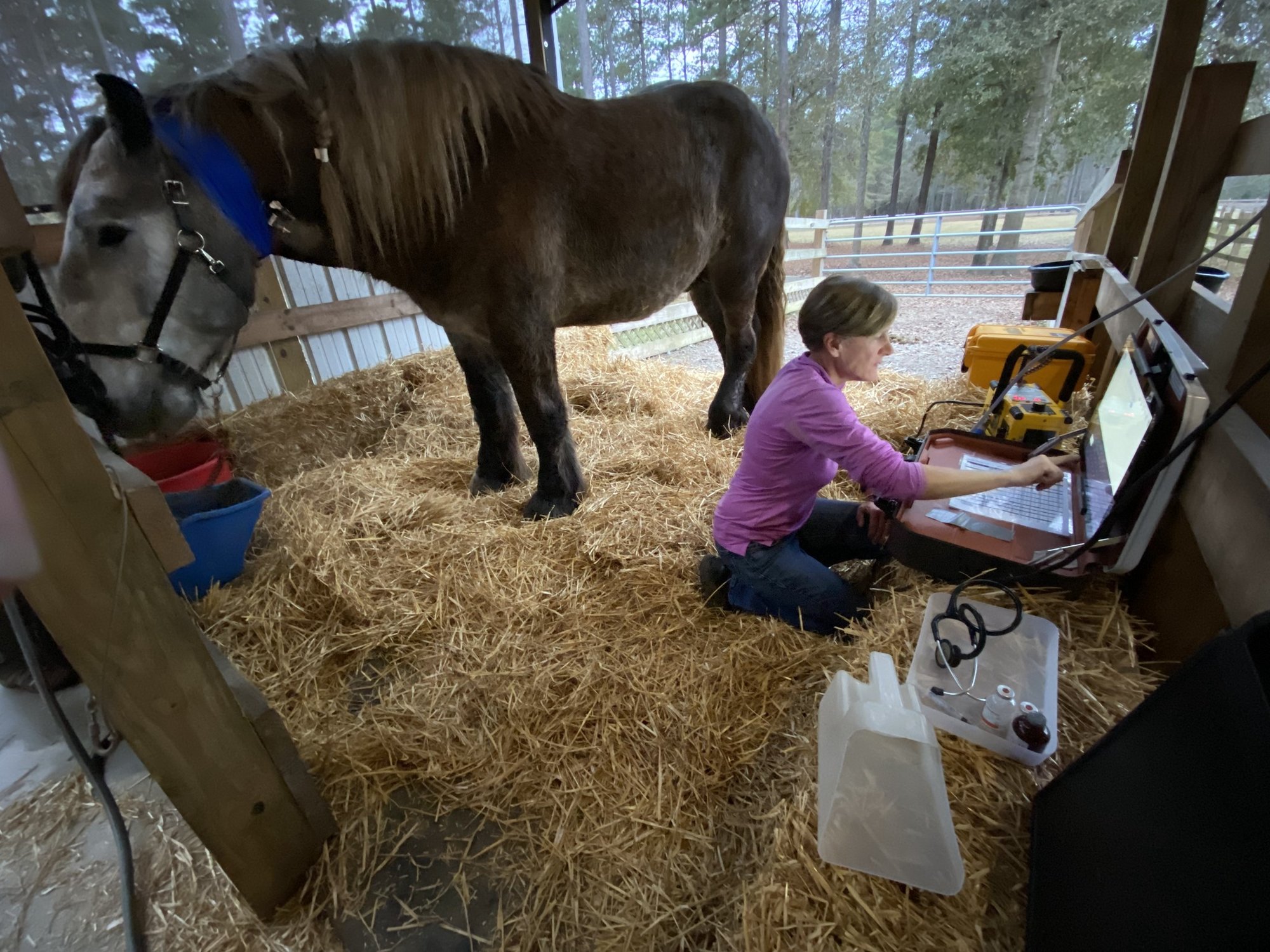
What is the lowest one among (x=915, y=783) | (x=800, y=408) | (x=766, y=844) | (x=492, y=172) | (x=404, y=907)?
(x=404, y=907)

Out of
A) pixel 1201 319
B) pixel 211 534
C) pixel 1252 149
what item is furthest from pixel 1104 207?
pixel 211 534

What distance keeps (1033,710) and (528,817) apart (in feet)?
3.39

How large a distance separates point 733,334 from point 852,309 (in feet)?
5.45

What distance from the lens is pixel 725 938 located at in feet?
2.74

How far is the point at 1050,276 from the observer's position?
333 centimetres

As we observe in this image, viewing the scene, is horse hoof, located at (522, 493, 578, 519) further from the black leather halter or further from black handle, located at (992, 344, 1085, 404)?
black handle, located at (992, 344, 1085, 404)

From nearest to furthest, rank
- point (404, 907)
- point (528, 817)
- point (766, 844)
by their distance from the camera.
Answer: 1. point (766, 844)
2. point (404, 907)
3. point (528, 817)

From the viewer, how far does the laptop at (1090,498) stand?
1011 mm

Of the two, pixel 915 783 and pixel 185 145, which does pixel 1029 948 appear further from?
pixel 185 145

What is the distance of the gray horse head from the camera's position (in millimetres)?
1342

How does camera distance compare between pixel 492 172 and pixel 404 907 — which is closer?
pixel 404 907

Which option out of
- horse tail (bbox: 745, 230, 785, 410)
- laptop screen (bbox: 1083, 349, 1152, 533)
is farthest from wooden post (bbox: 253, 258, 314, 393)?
laptop screen (bbox: 1083, 349, 1152, 533)

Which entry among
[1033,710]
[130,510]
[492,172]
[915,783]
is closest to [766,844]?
[915,783]

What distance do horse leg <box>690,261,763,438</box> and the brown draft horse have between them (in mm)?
324
